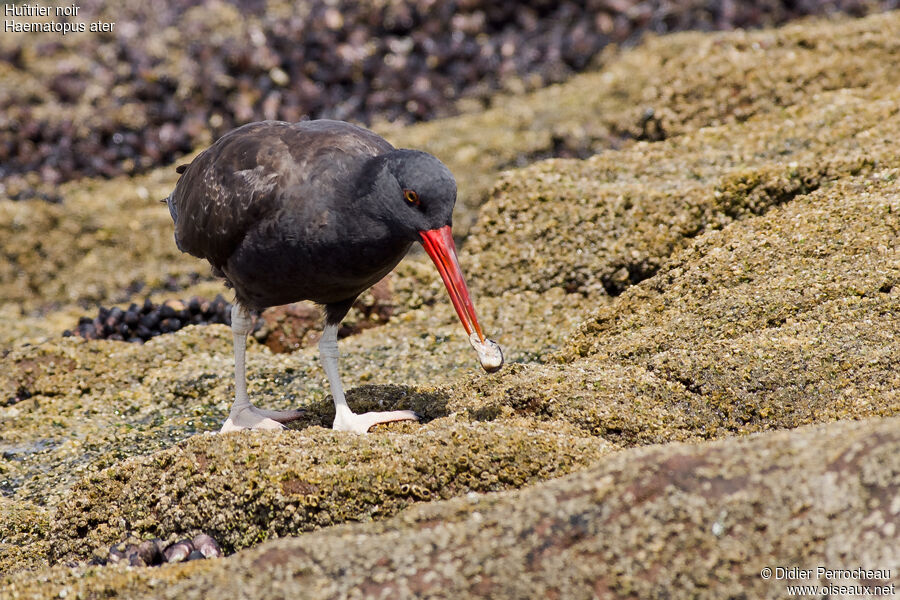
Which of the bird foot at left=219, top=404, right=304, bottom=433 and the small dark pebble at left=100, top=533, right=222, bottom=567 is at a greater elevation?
the small dark pebble at left=100, top=533, right=222, bottom=567

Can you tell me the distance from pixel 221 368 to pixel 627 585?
376 cm

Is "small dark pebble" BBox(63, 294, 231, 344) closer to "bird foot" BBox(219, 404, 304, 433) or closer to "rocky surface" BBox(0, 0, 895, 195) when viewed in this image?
"bird foot" BBox(219, 404, 304, 433)

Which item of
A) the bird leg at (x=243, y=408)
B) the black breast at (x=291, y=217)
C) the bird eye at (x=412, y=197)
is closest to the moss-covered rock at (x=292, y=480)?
the bird leg at (x=243, y=408)

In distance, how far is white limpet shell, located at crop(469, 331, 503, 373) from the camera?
397 cm

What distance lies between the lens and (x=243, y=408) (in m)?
4.77

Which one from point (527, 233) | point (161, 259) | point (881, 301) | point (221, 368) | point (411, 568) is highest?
point (411, 568)

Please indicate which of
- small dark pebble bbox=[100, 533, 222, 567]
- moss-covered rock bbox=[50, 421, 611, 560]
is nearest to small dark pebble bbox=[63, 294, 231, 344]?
moss-covered rock bbox=[50, 421, 611, 560]

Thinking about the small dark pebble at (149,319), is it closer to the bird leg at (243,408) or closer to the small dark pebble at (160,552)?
the bird leg at (243,408)

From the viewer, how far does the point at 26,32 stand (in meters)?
11.6

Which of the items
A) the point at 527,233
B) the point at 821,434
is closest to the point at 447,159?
the point at 527,233

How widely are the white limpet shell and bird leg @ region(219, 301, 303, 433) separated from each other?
106 cm

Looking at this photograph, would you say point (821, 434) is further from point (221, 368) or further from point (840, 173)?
point (221, 368)

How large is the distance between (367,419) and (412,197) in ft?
3.57

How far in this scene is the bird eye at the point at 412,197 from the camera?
13.3 ft
